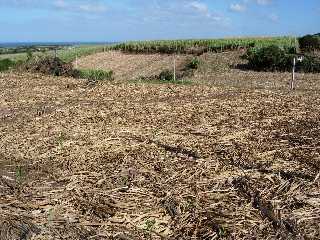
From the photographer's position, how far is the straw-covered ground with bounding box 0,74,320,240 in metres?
4.98

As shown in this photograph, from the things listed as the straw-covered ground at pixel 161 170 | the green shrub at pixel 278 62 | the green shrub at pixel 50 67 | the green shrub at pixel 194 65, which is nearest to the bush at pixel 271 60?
the green shrub at pixel 278 62

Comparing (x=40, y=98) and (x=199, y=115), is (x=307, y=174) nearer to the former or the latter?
(x=199, y=115)

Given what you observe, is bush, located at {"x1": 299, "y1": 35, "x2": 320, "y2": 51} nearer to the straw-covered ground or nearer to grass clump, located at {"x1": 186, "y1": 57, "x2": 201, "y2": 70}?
grass clump, located at {"x1": 186, "y1": 57, "x2": 201, "y2": 70}

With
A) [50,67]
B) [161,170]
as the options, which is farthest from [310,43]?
[161,170]

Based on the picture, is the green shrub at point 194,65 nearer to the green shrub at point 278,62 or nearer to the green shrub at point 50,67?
the green shrub at point 278,62

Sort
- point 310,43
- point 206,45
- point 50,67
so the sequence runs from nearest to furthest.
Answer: point 50,67 < point 310,43 < point 206,45

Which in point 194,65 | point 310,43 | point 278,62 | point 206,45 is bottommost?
point 194,65

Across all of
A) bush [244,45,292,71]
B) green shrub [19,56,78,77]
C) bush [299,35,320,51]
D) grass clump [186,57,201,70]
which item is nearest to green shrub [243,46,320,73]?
bush [244,45,292,71]

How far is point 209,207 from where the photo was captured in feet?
17.6

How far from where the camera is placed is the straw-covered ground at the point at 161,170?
4.98 metres

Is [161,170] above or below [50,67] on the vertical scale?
below

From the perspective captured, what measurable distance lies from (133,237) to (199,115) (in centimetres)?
604

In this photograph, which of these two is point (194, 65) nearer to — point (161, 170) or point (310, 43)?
point (310, 43)

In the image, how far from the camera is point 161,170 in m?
6.71
